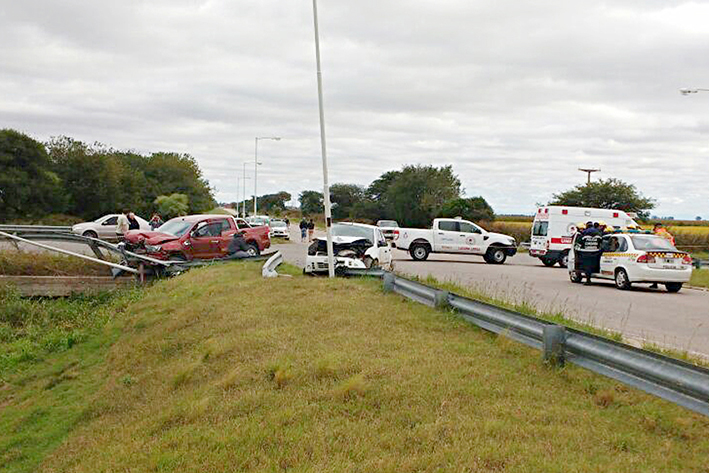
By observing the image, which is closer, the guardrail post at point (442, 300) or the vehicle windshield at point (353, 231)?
the guardrail post at point (442, 300)

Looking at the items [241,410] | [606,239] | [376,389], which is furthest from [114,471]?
[606,239]

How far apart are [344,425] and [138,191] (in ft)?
228

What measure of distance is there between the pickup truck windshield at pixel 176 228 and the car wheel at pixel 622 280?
44.5 feet

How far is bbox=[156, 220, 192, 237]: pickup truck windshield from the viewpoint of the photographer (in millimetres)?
24047

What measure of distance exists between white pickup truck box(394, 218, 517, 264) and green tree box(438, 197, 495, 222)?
4160 cm

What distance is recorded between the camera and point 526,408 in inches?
231

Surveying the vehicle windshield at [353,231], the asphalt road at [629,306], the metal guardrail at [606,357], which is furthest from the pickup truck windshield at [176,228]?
the metal guardrail at [606,357]

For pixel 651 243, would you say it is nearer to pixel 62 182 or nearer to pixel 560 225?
pixel 560 225

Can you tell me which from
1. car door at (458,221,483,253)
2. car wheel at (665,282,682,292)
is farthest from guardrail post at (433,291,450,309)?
car door at (458,221,483,253)

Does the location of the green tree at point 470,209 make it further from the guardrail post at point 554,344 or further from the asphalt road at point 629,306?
the guardrail post at point 554,344

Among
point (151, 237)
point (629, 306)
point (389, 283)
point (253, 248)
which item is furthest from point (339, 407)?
point (253, 248)

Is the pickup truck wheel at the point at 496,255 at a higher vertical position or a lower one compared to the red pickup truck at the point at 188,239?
lower

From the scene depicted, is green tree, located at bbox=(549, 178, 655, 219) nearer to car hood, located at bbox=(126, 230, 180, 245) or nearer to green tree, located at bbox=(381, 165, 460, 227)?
green tree, located at bbox=(381, 165, 460, 227)

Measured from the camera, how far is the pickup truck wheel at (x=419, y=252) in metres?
32.0
